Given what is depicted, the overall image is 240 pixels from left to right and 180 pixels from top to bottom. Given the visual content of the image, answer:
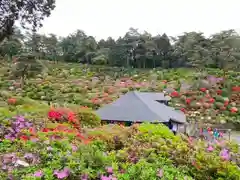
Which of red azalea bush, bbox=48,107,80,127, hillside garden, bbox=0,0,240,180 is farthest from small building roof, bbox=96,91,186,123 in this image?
red azalea bush, bbox=48,107,80,127

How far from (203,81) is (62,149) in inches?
870

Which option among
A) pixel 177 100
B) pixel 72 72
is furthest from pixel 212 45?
pixel 72 72

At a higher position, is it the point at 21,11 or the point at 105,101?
the point at 21,11

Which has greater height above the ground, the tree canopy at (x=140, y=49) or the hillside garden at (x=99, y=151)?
the tree canopy at (x=140, y=49)

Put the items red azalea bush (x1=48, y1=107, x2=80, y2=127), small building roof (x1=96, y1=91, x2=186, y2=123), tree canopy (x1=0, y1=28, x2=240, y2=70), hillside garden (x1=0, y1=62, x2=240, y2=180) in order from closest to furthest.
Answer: hillside garden (x1=0, y1=62, x2=240, y2=180) → red azalea bush (x1=48, y1=107, x2=80, y2=127) → small building roof (x1=96, y1=91, x2=186, y2=123) → tree canopy (x1=0, y1=28, x2=240, y2=70)

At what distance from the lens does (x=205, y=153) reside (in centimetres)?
446

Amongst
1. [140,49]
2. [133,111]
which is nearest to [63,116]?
[133,111]

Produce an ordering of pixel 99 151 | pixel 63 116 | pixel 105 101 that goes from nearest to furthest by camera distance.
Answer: pixel 99 151
pixel 63 116
pixel 105 101

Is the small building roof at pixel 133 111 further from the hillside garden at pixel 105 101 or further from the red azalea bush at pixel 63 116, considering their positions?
the red azalea bush at pixel 63 116

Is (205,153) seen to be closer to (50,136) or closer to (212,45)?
(50,136)

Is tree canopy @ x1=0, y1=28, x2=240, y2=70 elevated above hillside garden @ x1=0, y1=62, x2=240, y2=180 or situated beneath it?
elevated above

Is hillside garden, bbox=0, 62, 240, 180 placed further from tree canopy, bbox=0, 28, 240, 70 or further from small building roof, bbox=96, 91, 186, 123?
tree canopy, bbox=0, 28, 240, 70

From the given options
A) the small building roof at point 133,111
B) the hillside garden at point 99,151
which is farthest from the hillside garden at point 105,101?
the small building roof at point 133,111

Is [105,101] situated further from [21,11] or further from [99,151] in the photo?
[99,151]
